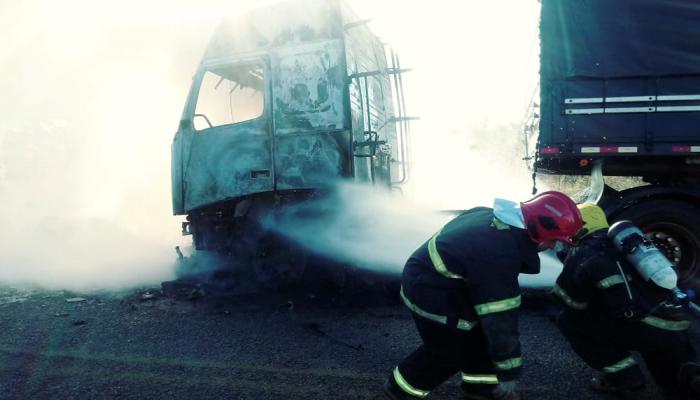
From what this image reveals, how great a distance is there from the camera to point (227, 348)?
13.2ft

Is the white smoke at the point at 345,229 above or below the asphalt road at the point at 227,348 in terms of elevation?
above

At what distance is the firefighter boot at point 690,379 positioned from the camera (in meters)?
2.68

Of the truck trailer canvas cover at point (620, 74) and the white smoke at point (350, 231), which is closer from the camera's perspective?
the truck trailer canvas cover at point (620, 74)

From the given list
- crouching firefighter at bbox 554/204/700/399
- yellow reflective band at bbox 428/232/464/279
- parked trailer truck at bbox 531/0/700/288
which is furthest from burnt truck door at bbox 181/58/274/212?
crouching firefighter at bbox 554/204/700/399

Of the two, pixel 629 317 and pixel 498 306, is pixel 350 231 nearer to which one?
pixel 629 317

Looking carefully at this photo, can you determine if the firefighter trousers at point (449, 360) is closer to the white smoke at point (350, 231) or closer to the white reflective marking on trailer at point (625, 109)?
the white smoke at point (350, 231)

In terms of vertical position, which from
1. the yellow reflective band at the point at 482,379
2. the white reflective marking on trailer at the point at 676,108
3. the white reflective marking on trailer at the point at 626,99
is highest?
the white reflective marking on trailer at the point at 626,99

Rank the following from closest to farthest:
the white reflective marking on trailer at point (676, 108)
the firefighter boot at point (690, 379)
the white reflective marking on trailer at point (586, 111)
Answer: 1. the firefighter boot at point (690, 379)
2. the white reflective marking on trailer at point (676, 108)
3. the white reflective marking on trailer at point (586, 111)

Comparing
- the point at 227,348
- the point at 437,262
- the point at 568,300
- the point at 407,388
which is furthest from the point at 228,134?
the point at 568,300

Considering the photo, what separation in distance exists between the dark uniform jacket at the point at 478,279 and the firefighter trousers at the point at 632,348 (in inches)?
34.1

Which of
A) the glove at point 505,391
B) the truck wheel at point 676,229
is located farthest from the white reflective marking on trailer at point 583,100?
the glove at point 505,391

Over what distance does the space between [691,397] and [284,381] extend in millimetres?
2373

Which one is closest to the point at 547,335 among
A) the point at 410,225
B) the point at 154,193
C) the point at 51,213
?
the point at 410,225

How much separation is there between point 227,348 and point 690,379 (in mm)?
3092
